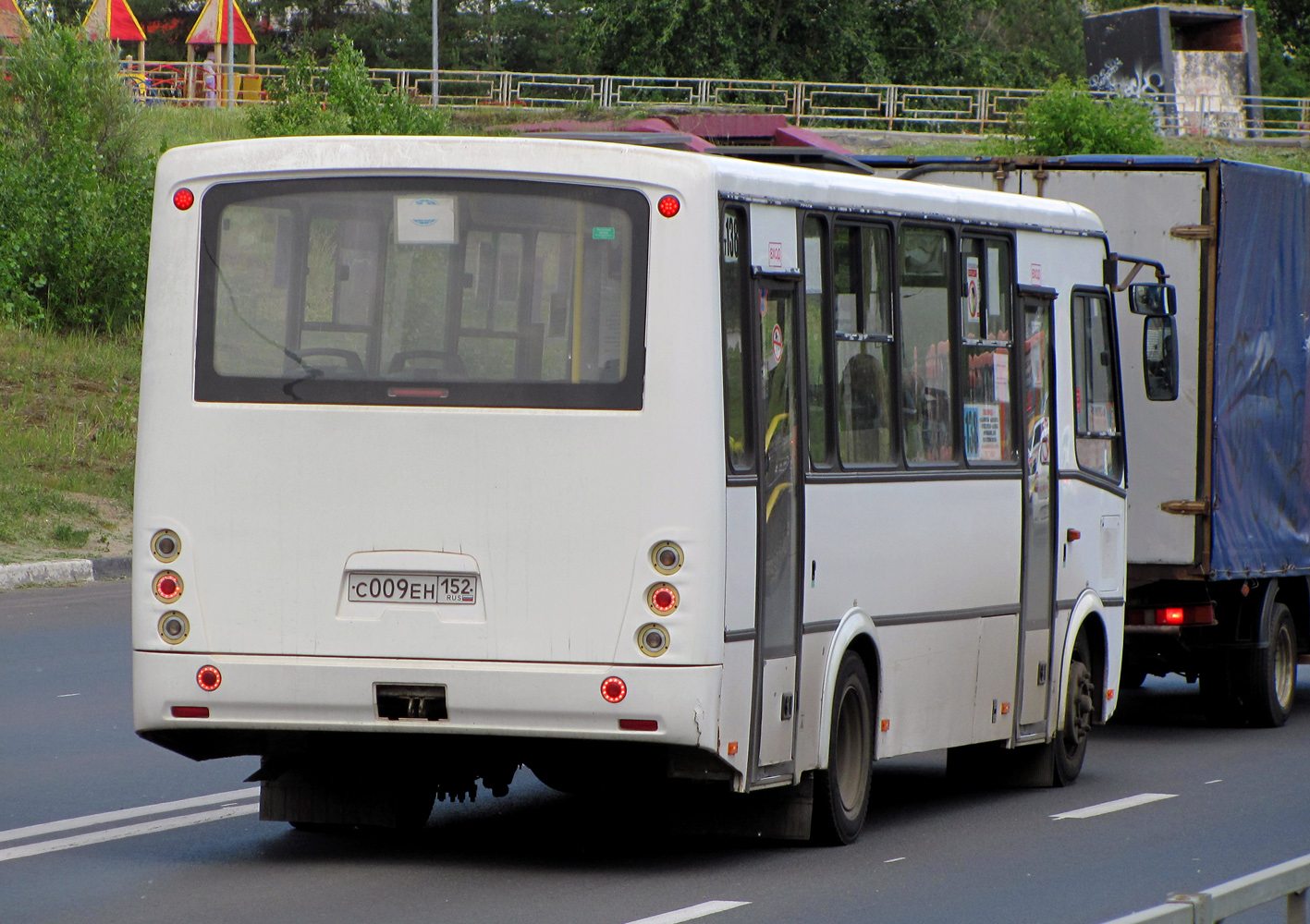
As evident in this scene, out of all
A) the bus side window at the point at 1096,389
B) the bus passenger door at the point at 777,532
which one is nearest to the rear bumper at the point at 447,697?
the bus passenger door at the point at 777,532

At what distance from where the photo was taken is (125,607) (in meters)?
18.8

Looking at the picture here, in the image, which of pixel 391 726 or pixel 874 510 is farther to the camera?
pixel 874 510

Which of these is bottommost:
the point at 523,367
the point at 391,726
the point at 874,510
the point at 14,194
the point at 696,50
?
the point at 391,726

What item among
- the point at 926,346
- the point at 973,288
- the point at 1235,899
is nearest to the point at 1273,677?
the point at 973,288

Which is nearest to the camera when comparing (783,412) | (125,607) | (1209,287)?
(783,412)

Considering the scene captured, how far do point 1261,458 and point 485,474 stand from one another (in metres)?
7.60

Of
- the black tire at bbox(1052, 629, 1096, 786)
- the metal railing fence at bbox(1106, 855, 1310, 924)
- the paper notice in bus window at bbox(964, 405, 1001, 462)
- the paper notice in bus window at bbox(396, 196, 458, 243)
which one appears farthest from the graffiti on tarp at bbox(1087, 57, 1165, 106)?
the metal railing fence at bbox(1106, 855, 1310, 924)

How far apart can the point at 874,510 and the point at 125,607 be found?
1126 centimetres

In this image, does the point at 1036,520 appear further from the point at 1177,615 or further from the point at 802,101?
the point at 802,101

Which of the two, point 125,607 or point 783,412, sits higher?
point 783,412

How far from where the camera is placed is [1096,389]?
11539mm

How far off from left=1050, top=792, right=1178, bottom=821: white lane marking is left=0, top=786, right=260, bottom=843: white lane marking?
375 centimetres

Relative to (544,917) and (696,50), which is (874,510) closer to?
(544,917)

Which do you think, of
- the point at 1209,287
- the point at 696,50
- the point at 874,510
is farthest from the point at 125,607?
the point at 696,50
